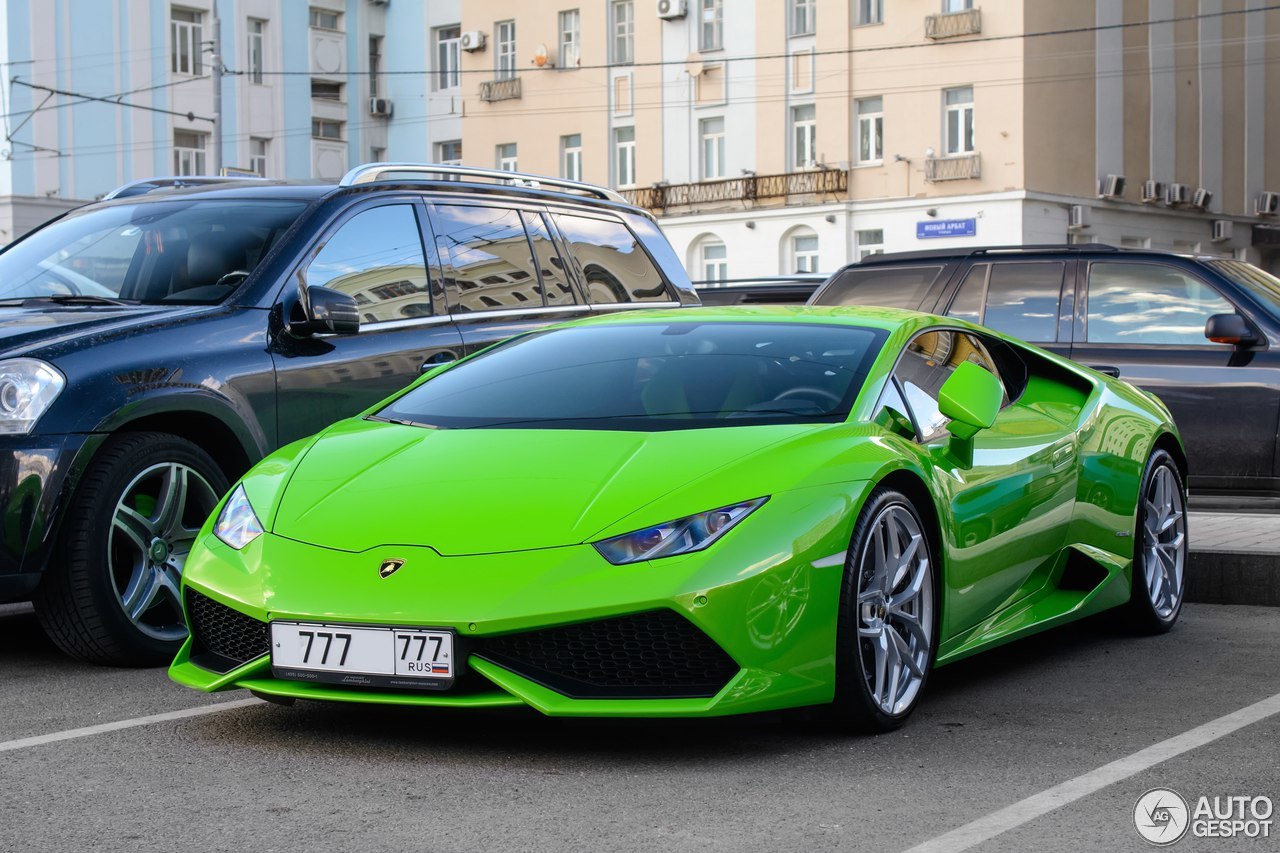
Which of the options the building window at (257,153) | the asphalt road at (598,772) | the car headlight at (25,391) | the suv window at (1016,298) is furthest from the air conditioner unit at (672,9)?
the asphalt road at (598,772)

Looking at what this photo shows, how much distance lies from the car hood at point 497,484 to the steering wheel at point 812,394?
0.87 feet

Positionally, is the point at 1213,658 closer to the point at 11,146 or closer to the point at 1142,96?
the point at 1142,96

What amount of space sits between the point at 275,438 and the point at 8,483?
112 cm

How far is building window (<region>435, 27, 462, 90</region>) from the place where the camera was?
5812cm

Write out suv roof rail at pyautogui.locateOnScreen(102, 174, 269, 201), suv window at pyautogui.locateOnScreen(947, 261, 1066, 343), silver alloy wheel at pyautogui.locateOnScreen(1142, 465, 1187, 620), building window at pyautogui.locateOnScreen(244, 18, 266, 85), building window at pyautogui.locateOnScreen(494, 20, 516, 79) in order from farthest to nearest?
building window at pyautogui.locateOnScreen(244, 18, 266, 85) → building window at pyautogui.locateOnScreen(494, 20, 516, 79) → suv window at pyautogui.locateOnScreen(947, 261, 1066, 343) → suv roof rail at pyautogui.locateOnScreen(102, 174, 269, 201) → silver alloy wheel at pyautogui.locateOnScreen(1142, 465, 1187, 620)

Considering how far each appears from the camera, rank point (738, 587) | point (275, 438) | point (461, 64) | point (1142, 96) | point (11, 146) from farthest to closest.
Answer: point (461, 64) → point (11, 146) → point (1142, 96) → point (275, 438) → point (738, 587)

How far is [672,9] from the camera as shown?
157 ft

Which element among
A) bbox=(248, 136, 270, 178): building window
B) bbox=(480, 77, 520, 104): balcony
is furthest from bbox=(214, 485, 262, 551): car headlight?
bbox=(248, 136, 270, 178): building window

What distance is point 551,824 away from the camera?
4.10 metres

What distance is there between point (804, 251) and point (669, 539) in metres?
42.0

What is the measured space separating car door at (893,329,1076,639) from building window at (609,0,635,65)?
44.2 metres

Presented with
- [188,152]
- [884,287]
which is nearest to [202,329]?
[884,287]

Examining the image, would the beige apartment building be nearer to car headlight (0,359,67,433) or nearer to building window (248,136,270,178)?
building window (248,136,270,178)

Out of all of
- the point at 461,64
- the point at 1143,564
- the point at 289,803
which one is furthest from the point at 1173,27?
the point at 289,803
